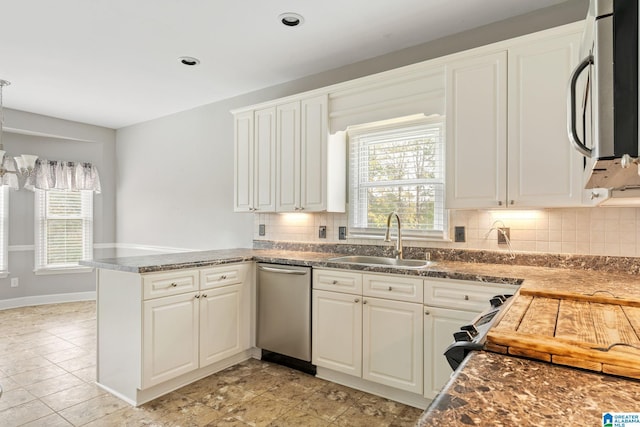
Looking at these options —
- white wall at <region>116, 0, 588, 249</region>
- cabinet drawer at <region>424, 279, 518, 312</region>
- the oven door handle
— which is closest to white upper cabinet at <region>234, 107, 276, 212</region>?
white wall at <region>116, 0, 588, 249</region>

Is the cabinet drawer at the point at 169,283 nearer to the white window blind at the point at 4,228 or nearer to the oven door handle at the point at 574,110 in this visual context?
the oven door handle at the point at 574,110

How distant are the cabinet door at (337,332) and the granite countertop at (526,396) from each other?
1.93 metres

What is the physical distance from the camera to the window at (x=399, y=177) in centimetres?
309

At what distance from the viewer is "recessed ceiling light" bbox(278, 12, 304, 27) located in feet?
8.84

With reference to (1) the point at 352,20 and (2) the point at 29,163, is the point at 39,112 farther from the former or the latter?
(1) the point at 352,20

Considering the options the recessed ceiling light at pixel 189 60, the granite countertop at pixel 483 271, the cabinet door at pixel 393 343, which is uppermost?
the recessed ceiling light at pixel 189 60

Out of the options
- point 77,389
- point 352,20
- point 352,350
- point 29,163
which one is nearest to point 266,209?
point 352,350

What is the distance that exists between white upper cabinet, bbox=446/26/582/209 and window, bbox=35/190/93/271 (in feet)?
18.4

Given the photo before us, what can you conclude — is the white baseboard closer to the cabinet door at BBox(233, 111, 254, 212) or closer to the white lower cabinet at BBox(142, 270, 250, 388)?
the cabinet door at BBox(233, 111, 254, 212)

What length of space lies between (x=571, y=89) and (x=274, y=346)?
2.82m

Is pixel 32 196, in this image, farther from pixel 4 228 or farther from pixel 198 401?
pixel 198 401

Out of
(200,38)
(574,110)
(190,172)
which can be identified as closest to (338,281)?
Result: (574,110)

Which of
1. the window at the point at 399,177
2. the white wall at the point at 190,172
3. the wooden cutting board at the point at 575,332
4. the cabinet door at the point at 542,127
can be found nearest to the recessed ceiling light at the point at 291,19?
the white wall at the point at 190,172

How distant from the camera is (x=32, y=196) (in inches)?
214
